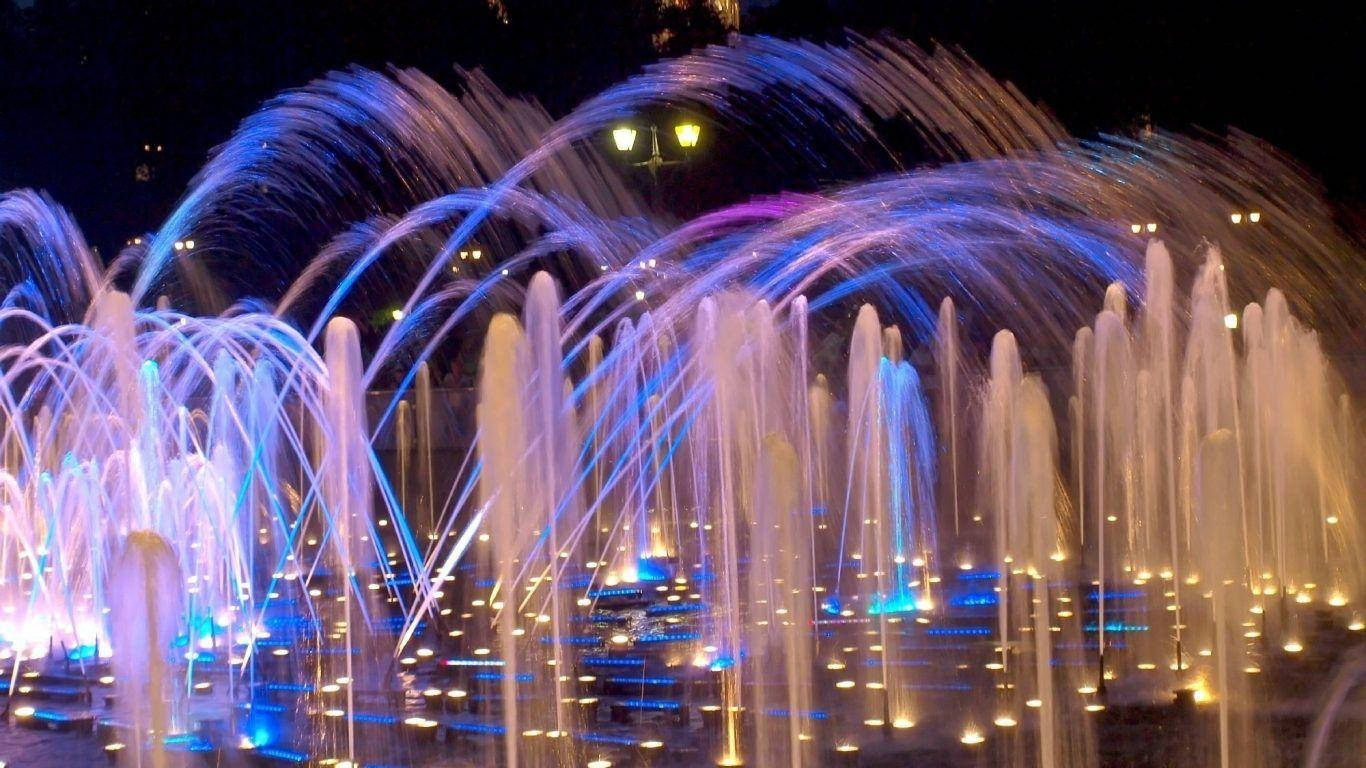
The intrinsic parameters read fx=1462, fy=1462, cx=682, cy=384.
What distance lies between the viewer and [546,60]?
3347cm

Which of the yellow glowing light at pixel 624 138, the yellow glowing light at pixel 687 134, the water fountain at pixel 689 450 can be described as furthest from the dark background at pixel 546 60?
the yellow glowing light at pixel 687 134

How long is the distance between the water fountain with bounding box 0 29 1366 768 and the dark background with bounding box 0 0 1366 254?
743 mm

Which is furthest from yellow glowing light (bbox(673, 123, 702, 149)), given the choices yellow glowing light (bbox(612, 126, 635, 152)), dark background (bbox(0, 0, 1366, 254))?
dark background (bbox(0, 0, 1366, 254))

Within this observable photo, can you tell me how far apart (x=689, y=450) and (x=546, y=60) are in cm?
1374

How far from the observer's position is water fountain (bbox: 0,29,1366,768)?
34.4 feet

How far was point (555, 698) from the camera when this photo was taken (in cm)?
1118

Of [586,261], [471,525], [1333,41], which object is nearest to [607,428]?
[471,525]

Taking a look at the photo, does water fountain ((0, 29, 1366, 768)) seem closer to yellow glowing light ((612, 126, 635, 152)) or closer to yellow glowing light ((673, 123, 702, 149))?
yellow glowing light ((673, 123, 702, 149))

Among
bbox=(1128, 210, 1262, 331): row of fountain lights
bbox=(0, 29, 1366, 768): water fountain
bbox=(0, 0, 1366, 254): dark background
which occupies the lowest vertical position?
bbox=(0, 29, 1366, 768): water fountain

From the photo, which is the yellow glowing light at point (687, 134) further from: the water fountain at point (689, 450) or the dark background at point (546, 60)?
the dark background at point (546, 60)

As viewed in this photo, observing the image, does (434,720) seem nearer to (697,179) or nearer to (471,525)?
(471,525)

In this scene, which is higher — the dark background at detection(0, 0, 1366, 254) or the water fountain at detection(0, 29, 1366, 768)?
the dark background at detection(0, 0, 1366, 254)

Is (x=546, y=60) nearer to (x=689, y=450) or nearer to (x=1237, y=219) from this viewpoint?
(x=689, y=450)

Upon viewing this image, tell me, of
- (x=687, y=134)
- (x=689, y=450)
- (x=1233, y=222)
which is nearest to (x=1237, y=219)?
(x=1233, y=222)
